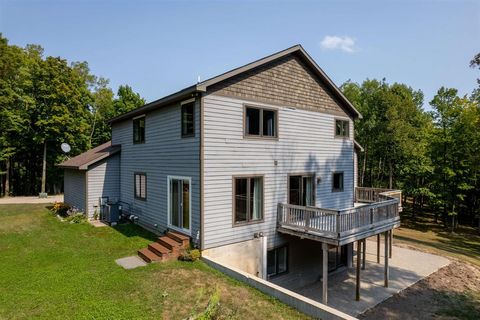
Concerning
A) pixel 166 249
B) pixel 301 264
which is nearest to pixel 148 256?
pixel 166 249

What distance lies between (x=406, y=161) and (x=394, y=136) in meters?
3.70

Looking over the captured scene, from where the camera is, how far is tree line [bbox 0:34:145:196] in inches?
1013

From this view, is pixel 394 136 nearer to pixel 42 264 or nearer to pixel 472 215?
pixel 472 215

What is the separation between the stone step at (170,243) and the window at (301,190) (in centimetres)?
476

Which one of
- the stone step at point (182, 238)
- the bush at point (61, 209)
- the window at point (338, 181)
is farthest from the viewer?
the bush at point (61, 209)

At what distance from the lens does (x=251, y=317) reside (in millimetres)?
6285

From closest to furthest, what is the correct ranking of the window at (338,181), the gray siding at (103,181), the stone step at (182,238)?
the stone step at (182,238) < the window at (338,181) < the gray siding at (103,181)

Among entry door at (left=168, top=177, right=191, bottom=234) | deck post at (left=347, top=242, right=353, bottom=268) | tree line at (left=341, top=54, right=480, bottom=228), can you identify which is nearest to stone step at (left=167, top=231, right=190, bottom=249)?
entry door at (left=168, top=177, right=191, bottom=234)

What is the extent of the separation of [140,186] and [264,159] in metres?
6.19

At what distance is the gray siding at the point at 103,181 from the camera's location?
14344mm

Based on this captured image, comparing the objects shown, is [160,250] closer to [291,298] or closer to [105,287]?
[105,287]

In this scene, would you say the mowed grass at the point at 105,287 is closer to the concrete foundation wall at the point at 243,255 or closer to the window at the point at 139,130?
the concrete foundation wall at the point at 243,255

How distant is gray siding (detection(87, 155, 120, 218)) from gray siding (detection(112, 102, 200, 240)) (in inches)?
26.7

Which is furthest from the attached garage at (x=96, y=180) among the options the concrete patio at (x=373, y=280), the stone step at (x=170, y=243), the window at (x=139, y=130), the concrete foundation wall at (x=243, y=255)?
the concrete patio at (x=373, y=280)
